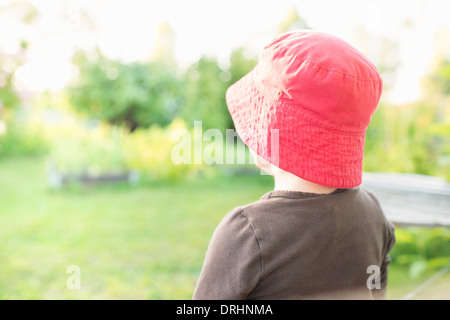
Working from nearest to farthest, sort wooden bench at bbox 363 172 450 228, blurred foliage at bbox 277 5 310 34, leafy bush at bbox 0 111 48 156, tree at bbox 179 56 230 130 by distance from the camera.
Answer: wooden bench at bbox 363 172 450 228 < blurred foliage at bbox 277 5 310 34 < tree at bbox 179 56 230 130 < leafy bush at bbox 0 111 48 156

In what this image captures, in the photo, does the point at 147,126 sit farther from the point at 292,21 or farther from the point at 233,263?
the point at 233,263

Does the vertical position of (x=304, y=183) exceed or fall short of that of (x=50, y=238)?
it exceeds it

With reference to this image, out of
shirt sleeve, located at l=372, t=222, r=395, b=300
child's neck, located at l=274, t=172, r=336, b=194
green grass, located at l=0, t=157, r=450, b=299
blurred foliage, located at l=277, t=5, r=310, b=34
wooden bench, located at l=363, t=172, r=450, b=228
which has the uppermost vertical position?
blurred foliage, located at l=277, t=5, r=310, b=34

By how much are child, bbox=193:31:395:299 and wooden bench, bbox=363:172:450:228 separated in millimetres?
902

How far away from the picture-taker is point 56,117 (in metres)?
3.87

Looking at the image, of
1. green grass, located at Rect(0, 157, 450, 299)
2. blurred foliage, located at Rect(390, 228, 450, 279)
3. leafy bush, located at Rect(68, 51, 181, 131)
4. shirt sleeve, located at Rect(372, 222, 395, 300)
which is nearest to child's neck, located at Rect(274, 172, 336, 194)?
shirt sleeve, located at Rect(372, 222, 395, 300)

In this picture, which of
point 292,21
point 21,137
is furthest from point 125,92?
point 292,21

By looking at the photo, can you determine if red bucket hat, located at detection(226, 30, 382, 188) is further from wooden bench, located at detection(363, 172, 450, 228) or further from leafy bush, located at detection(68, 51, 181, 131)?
leafy bush, located at detection(68, 51, 181, 131)

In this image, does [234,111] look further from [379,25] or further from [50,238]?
[379,25]

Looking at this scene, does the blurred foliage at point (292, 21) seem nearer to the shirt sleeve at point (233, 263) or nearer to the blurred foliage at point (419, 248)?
the blurred foliage at point (419, 248)

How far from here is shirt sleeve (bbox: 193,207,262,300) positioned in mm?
507

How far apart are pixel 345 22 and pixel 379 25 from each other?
457mm

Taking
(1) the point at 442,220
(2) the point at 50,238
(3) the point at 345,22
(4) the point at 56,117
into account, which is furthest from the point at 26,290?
Answer: (4) the point at 56,117

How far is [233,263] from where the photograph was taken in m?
0.51
